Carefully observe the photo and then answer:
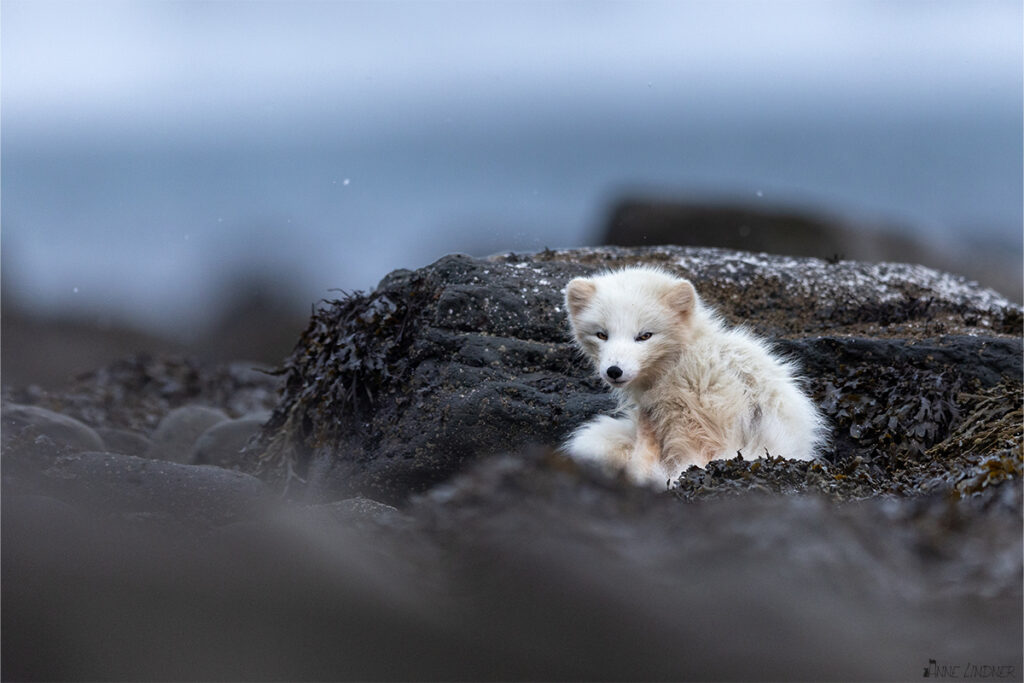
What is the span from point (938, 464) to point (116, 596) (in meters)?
4.59

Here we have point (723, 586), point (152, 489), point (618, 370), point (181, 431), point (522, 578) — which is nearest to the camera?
point (723, 586)

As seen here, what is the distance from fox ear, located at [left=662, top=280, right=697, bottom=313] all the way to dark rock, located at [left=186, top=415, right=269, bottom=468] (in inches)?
161

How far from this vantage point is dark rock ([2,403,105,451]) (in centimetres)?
768

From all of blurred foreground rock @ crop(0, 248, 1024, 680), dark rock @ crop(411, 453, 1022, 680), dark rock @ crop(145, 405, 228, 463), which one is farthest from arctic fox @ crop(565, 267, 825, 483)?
dark rock @ crop(145, 405, 228, 463)

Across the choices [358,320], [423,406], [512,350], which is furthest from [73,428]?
[512,350]

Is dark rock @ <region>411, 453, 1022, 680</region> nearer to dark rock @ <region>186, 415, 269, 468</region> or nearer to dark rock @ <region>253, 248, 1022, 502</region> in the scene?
dark rock @ <region>253, 248, 1022, 502</region>

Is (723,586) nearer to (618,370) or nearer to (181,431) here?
(618,370)

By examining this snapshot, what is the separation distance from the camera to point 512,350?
7035mm

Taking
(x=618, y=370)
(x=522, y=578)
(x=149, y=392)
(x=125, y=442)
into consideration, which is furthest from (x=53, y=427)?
(x=522, y=578)

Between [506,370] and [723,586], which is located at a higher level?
[506,370]

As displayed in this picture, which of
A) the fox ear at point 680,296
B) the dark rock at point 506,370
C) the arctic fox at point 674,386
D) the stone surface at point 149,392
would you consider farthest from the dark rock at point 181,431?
the fox ear at point 680,296

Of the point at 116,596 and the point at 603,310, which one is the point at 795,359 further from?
the point at 116,596

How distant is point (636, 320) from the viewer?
5.76 metres

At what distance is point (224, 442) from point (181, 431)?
1296mm
